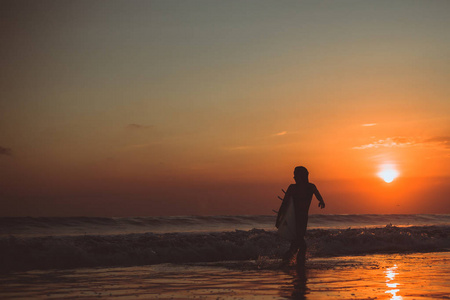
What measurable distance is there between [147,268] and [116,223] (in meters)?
19.2

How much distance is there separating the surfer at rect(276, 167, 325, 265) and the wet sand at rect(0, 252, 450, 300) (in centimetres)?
55

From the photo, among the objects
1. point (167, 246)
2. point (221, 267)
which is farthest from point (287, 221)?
point (167, 246)

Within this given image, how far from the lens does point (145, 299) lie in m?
8.42

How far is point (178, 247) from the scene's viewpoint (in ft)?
59.6

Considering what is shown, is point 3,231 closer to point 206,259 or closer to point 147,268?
point 206,259

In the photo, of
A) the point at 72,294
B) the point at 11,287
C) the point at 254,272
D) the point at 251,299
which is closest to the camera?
the point at 251,299

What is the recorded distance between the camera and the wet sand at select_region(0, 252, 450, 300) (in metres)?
8.80

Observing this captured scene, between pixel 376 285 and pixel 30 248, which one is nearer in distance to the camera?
pixel 376 285

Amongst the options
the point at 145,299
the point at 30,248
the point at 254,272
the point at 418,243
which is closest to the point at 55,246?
the point at 30,248

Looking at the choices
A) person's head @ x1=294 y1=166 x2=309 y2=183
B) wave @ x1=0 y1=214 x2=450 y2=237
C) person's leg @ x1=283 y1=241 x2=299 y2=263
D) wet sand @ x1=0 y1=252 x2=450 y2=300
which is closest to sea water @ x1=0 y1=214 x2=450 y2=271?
wave @ x1=0 y1=214 x2=450 y2=237

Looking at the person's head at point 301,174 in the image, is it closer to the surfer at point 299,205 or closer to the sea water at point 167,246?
the surfer at point 299,205

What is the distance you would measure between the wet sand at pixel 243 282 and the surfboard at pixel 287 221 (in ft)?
2.96

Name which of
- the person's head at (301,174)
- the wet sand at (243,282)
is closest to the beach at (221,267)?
the wet sand at (243,282)

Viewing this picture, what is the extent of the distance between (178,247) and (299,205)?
6386mm
